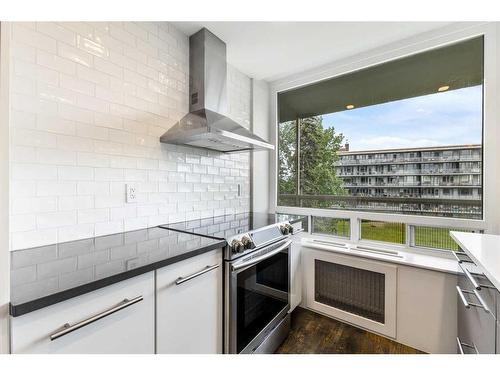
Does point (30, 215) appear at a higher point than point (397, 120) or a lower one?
lower

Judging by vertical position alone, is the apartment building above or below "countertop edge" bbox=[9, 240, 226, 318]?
above

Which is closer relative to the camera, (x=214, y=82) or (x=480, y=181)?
(x=480, y=181)

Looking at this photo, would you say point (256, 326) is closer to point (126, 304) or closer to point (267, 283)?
point (267, 283)

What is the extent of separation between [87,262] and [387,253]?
2.17 metres

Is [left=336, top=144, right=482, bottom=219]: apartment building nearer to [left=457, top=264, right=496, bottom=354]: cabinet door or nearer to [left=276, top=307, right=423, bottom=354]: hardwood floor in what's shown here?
[left=457, top=264, right=496, bottom=354]: cabinet door

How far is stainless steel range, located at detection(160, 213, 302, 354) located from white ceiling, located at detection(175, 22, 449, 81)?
154 cm

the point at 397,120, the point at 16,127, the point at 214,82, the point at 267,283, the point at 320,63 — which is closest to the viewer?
the point at 16,127

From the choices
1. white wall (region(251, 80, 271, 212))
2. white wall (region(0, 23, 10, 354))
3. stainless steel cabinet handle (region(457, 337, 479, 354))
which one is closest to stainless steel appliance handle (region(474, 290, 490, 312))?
stainless steel cabinet handle (region(457, 337, 479, 354))

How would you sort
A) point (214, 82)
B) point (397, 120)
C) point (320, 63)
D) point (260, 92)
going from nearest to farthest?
point (214, 82), point (397, 120), point (320, 63), point (260, 92)

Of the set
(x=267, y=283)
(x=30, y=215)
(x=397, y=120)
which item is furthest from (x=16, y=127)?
(x=397, y=120)

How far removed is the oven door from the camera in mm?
1296

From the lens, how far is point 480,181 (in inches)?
68.3

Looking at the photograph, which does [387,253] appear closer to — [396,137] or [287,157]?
[396,137]
